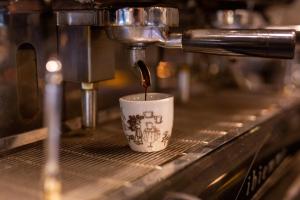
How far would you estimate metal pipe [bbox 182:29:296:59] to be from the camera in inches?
23.3

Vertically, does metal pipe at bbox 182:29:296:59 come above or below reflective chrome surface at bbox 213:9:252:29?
below

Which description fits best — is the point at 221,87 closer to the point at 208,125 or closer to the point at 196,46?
the point at 208,125

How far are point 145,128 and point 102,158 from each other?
8 cm

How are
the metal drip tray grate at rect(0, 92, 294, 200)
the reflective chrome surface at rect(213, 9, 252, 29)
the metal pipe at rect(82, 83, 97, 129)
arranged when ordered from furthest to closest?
the reflective chrome surface at rect(213, 9, 252, 29), the metal pipe at rect(82, 83, 97, 129), the metal drip tray grate at rect(0, 92, 294, 200)

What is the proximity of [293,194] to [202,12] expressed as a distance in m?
0.53

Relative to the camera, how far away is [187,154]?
0.63m

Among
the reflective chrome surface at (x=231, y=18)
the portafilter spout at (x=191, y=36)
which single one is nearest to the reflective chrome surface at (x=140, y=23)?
the portafilter spout at (x=191, y=36)

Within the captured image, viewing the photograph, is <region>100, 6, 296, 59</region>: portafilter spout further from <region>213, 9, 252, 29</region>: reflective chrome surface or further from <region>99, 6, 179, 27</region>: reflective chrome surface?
<region>213, 9, 252, 29</region>: reflective chrome surface

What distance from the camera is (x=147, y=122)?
62 centimetres

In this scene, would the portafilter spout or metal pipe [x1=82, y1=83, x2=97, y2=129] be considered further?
metal pipe [x1=82, y1=83, x2=97, y2=129]

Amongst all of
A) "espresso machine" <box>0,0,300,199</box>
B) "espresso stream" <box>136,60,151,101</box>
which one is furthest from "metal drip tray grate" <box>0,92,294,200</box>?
"espresso stream" <box>136,60,151,101</box>

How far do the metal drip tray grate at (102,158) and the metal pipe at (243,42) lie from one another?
0.56 ft

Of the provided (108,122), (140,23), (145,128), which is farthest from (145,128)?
(108,122)

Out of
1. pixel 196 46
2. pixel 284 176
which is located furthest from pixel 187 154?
pixel 284 176
